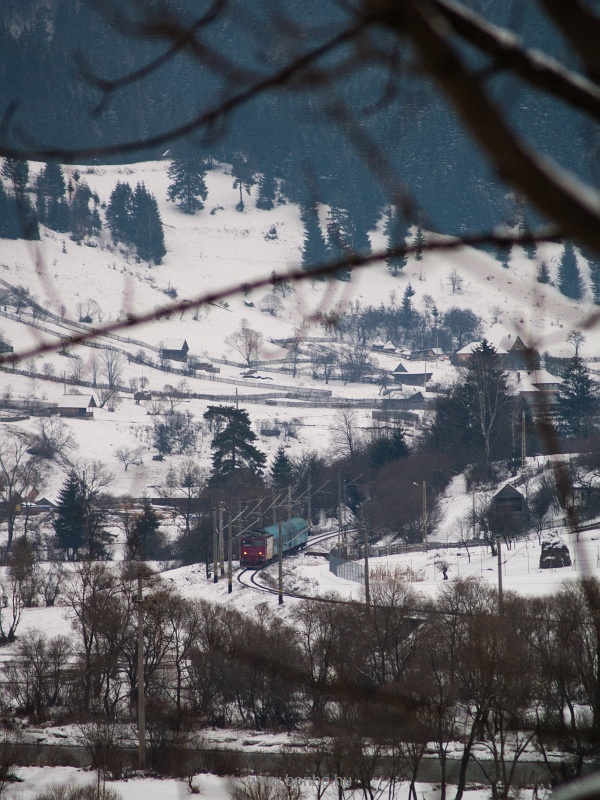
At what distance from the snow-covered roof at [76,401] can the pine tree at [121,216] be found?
6818cm

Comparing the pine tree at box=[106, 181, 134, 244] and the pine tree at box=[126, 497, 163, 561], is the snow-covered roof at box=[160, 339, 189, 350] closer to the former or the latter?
the pine tree at box=[106, 181, 134, 244]

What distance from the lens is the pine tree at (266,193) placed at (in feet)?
506

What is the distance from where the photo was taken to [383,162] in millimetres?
1298

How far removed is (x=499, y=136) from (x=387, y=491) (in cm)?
3908

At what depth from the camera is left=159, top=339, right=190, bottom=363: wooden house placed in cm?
8525

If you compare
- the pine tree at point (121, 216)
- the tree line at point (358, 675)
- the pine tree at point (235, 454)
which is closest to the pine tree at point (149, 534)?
the pine tree at point (235, 454)

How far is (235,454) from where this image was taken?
45.1 m

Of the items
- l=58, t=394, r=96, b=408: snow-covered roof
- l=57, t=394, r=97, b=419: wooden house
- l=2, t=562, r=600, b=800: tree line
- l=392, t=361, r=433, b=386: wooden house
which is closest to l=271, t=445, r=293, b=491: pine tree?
l=57, t=394, r=97, b=419: wooden house

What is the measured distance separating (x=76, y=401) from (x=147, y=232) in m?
69.9

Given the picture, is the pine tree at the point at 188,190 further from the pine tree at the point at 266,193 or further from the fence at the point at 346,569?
the fence at the point at 346,569

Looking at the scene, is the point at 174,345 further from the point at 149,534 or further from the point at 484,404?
the point at 149,534

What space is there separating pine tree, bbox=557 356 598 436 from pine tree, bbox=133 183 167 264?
8913 cm

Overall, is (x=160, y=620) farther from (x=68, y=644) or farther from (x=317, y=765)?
(x=317, y=765)

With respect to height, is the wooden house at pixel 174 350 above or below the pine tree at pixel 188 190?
below
